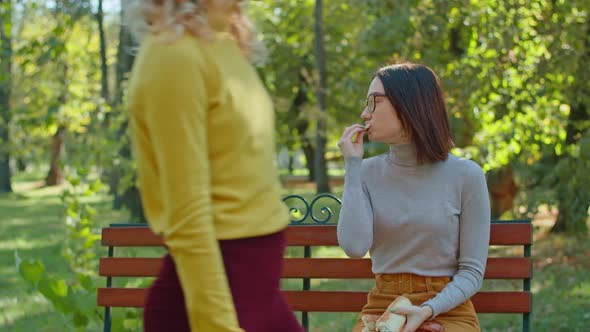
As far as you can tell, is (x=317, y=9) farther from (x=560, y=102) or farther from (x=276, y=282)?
(x=276, y=282)

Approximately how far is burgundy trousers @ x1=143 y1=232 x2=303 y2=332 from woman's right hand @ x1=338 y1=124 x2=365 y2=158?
1.22 metres

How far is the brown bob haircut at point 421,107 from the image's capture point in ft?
9.89

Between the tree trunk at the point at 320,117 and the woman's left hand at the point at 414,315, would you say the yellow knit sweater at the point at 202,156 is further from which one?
the tree trunk at the point at 320,117

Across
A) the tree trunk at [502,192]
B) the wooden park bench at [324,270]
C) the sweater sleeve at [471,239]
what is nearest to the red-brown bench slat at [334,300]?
the wooden park bench at [324,270]

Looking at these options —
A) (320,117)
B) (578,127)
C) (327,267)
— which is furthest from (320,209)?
(320,117)

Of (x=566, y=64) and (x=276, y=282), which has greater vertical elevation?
(x=566, y=64)

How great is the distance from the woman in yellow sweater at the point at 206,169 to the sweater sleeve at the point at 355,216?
1.24 m

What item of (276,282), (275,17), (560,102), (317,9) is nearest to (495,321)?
(560,102)

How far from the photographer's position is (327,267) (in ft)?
12.6

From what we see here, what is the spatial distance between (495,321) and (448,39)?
17.6ft

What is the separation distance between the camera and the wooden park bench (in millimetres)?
3645

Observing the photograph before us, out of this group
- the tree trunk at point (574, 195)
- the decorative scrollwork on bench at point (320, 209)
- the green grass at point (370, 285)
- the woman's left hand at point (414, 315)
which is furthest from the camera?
the tree trunk at point (574, 195)

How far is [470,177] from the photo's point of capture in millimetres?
3084

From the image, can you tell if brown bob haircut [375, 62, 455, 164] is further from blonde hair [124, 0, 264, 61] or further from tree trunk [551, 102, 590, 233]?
tree trunk [551, 102, 590, 233]
